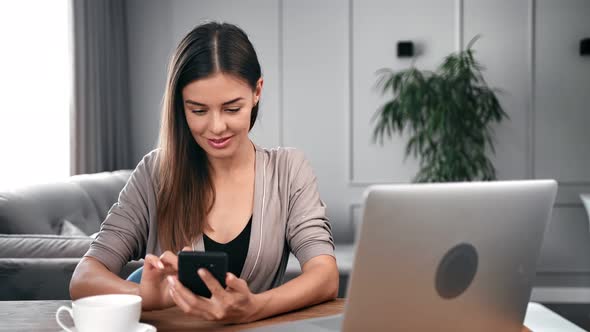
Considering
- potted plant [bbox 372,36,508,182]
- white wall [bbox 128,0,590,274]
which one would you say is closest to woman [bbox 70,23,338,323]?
potted plant [bbox 372,36,508,182]

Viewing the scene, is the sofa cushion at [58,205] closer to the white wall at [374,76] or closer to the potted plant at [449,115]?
the white wall at [374,76]

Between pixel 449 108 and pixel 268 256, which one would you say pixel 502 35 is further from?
pixel 268 256

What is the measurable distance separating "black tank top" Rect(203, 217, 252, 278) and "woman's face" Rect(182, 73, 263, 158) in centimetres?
21

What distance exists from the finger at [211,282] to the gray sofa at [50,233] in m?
0.72

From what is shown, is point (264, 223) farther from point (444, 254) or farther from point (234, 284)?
point (444, 254)

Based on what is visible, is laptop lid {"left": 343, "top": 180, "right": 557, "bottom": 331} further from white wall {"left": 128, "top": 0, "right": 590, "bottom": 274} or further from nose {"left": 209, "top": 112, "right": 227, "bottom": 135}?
white wall {"left": 128, "top": 0, "right": 590, "bottom": 274}

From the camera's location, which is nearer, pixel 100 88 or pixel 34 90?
pixel 34 90

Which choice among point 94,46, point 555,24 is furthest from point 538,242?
point 555,24

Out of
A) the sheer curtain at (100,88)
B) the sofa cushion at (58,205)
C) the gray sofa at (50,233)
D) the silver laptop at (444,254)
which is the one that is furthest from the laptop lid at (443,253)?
the sheer curtain at (100,88)

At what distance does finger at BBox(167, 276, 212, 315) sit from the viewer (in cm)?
106

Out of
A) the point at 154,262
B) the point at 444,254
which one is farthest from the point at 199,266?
the point at 444,254

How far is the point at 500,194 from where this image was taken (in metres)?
0.81

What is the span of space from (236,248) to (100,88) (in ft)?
10.6

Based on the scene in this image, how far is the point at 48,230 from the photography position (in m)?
2.73
